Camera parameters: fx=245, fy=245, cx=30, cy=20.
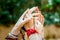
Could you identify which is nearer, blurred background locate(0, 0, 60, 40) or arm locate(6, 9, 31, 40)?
arm locate(6, 9, 31, 40)

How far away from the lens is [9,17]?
13.5 feet

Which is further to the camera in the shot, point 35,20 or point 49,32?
point 49,32

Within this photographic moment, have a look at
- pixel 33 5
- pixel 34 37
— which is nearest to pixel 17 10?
pixel 33 5

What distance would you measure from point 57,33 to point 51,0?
0.70 meters

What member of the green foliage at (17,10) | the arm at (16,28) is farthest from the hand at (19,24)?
the green foliage at (17,10)

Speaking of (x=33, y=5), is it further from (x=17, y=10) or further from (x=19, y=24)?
(x=19, y=24)

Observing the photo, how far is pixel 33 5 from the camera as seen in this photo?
13.7ft

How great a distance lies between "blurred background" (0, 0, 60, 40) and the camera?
4102 mm

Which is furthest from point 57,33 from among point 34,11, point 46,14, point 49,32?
point 34,11

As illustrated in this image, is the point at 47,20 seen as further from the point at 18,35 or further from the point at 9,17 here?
the point at 18,35

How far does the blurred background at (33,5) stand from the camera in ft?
13.5

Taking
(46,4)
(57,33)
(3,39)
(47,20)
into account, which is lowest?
(3,39)

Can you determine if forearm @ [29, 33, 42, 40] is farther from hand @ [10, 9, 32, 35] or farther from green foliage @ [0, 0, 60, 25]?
green foliage @ [0, 0, 60, 25]

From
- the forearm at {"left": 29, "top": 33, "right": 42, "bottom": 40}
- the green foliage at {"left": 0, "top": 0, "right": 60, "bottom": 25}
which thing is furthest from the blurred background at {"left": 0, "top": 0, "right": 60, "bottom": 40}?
the forearm at {"left": 29, "top": 33, "right": 42, "bottom": 40}
